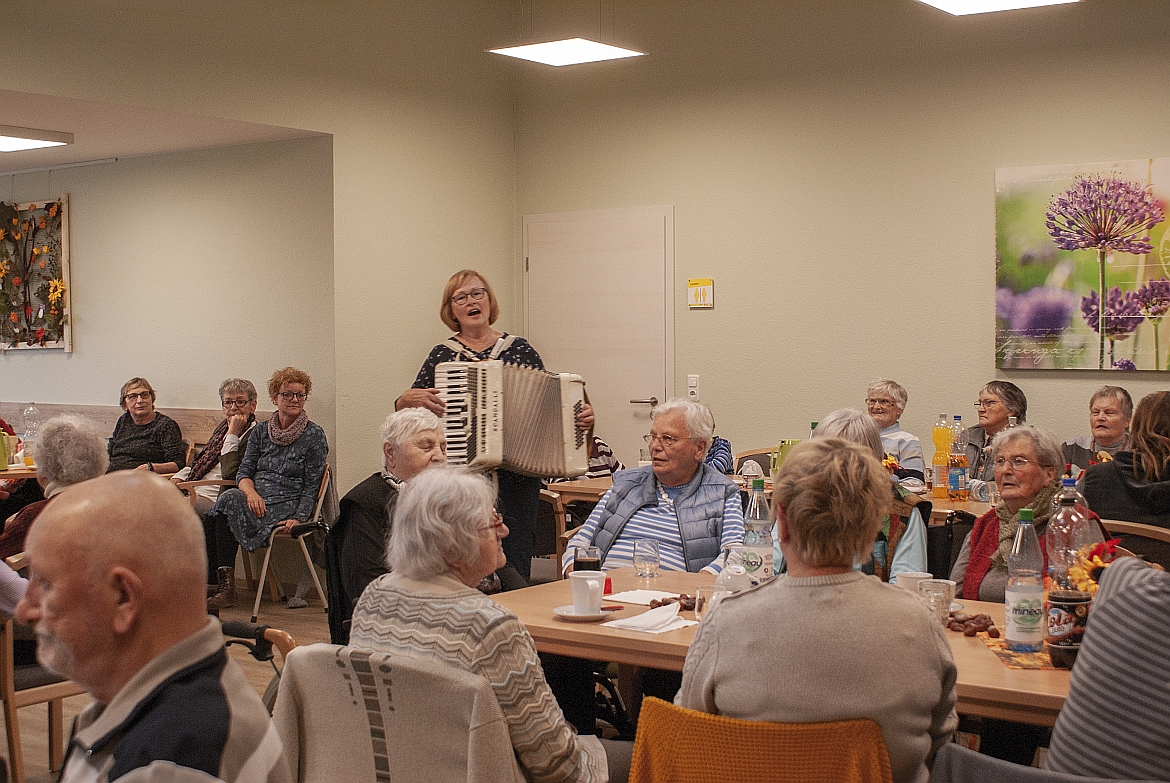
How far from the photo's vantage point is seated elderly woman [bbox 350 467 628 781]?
236 centimetres

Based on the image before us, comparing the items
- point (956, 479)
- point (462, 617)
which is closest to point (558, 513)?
point (956, 479)

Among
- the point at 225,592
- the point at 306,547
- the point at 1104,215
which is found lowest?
the point at 225,592

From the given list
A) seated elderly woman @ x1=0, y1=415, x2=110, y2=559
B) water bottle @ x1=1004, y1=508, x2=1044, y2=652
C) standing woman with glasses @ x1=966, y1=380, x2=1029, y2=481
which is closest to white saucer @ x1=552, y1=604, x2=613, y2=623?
water bottle @ x1=1004, y1=508, x2=1044, y2=652

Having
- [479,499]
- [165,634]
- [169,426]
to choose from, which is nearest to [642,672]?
[479,499]

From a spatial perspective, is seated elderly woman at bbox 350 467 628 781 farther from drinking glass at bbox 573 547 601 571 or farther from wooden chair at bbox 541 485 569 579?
wooden chair at bbox 541 485 569 579

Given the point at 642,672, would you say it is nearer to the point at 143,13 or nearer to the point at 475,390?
the point at 475,390

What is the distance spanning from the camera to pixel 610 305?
840cm

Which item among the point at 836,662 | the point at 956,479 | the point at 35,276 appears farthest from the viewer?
the point at 35,276

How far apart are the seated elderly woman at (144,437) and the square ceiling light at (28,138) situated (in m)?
1.68

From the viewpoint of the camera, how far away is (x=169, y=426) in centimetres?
823

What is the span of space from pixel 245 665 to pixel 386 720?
166 inches

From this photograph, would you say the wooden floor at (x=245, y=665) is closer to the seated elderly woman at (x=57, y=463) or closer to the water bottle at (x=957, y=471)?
the seated elderly woman at (x=57, y=463)

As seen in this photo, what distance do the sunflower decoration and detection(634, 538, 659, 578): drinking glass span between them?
4.54 feet

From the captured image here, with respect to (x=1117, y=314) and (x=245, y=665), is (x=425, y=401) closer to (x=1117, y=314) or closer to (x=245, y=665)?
(x=245, y=665)
